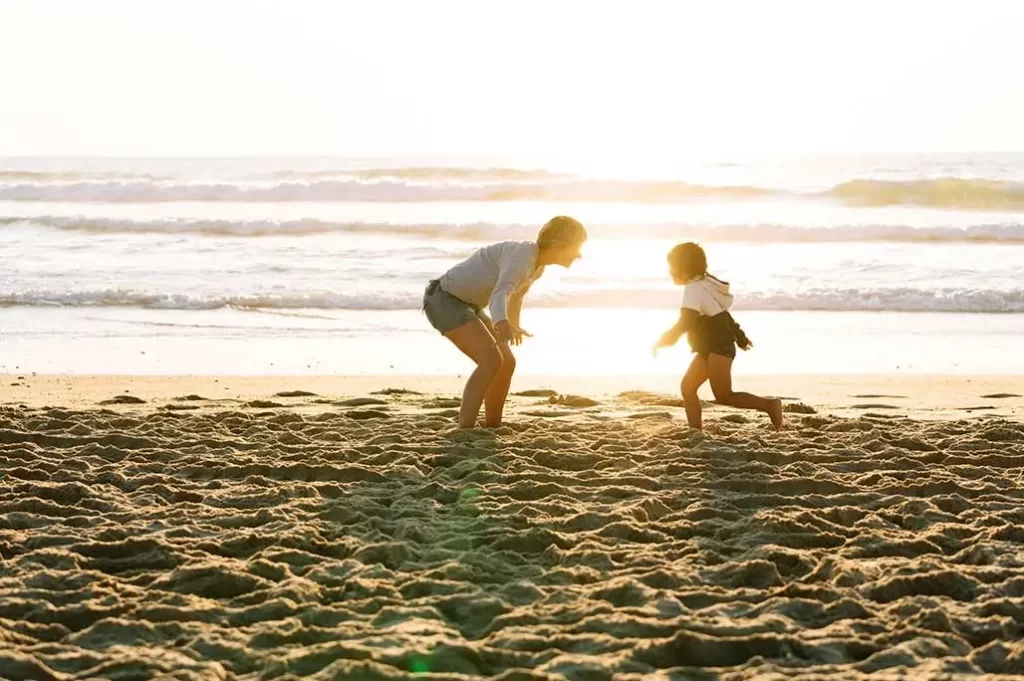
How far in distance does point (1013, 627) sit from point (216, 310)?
1121 cm

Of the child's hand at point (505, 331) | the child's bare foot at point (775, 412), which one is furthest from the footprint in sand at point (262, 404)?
the child's bare foot at point (775, 412)

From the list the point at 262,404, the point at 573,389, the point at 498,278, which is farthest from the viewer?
the point at 573,389

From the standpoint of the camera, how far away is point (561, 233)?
21.3 feet

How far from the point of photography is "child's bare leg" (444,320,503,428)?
6750mm

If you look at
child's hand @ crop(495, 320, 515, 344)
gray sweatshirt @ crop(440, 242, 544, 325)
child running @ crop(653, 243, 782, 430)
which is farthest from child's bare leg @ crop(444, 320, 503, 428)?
child running @ crop(653, 243, 782, 430)

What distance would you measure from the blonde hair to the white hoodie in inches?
31.1

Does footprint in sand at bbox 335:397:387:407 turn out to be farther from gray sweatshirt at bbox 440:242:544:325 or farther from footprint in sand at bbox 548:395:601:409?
gray sweatshirt at bbox 440:242:544:325

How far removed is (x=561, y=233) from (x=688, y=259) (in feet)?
2.70

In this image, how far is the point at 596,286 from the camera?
51.3 ft

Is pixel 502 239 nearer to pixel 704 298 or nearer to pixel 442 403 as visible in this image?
pixel 442 403

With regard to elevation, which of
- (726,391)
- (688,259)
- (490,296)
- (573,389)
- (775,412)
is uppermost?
(688,259)

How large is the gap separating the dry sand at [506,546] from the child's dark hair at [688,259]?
0.94 metres

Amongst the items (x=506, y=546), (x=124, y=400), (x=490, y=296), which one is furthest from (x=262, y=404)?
(x=506, y=546)

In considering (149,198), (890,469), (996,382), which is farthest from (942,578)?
(149,198)
